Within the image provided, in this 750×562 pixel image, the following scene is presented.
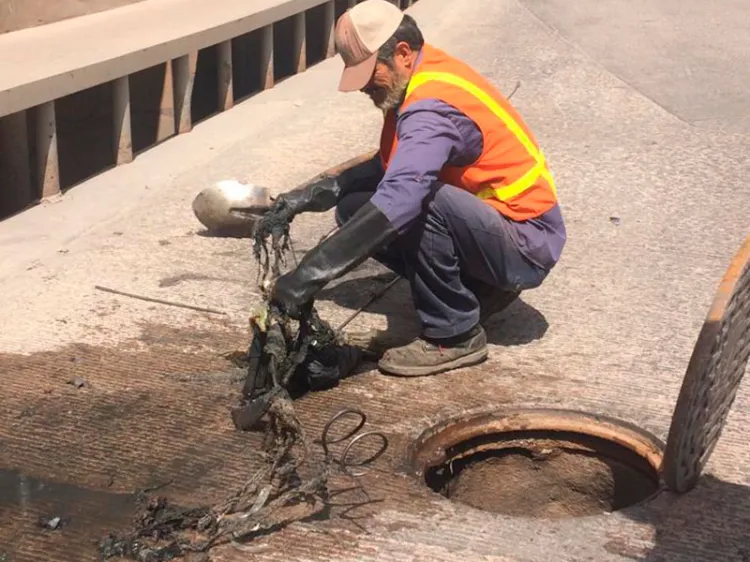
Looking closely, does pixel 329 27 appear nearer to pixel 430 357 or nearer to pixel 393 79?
pixel 393 79

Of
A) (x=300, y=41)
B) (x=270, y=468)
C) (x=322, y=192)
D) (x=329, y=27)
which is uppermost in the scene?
(x=322, y=192)

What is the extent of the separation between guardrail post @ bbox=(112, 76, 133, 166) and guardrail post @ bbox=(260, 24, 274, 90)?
82.2 inches

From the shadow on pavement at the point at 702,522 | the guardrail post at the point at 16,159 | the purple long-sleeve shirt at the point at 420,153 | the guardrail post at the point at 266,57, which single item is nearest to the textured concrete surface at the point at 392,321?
the shadow on pavement at the point at 702,522

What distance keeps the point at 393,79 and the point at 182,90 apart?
13.1 feet

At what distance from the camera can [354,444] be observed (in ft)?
11.9

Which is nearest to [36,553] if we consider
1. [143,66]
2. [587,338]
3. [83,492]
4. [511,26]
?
[83,492]

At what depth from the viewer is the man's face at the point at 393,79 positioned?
3.90 meters

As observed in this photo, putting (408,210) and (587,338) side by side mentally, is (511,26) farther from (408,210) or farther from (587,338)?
(408,210)

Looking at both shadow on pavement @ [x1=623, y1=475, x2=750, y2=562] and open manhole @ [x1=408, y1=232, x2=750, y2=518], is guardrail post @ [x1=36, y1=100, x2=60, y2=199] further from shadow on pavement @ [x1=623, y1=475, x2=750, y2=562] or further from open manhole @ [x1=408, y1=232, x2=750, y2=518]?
shadow on pavement @ [x1=623, y1=475, x2=750, y2=562]

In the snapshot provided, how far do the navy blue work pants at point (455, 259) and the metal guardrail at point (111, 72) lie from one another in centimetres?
281

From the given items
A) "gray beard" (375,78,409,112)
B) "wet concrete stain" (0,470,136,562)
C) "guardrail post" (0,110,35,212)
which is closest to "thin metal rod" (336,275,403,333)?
"gray beard" (375,78,409,112)

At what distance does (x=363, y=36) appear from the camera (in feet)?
12.6

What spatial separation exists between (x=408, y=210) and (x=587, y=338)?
1142 millimetres

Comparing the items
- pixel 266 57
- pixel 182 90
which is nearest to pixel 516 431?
pixel 182 90
